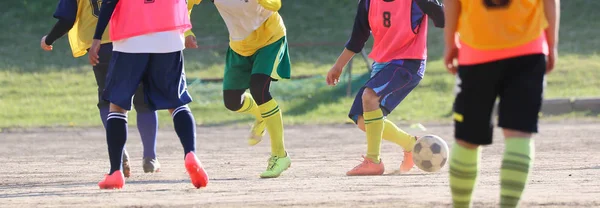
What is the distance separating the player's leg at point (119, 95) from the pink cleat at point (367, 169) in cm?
189

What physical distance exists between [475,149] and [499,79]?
34cm

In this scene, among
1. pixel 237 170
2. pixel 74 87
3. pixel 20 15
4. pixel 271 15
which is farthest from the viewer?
pixel 20 15

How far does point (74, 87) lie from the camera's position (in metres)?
18.7

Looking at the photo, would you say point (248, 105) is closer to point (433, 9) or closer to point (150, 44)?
point (433, 9)

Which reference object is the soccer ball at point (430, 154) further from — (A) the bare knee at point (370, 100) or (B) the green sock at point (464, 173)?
(B) the green sock at point (464, 173)

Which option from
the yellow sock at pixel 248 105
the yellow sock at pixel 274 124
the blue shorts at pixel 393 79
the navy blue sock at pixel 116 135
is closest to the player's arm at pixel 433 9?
the blue shorts at pixel 393 79

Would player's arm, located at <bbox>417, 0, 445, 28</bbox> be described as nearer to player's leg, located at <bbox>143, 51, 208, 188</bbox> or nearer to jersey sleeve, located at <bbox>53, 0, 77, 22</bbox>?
player's leg, located at <bbox>143, 51, 208, 188</bbox>

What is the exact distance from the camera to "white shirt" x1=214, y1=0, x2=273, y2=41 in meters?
8.41

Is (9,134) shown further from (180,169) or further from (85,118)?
(180,169)

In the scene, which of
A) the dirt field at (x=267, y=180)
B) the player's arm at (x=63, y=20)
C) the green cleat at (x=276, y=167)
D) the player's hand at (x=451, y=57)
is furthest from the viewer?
the green cleat at (x=276, y=167)

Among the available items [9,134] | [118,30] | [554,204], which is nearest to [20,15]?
[9,134]

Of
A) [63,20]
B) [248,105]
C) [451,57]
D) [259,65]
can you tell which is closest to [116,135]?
[63,20]

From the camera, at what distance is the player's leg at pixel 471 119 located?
195 inches

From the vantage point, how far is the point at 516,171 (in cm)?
493
